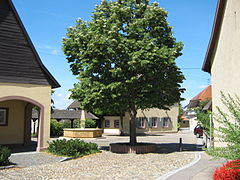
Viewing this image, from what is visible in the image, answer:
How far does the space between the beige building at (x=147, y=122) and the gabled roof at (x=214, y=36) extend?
78.2 feet

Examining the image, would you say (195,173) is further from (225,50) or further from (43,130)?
(43,130)

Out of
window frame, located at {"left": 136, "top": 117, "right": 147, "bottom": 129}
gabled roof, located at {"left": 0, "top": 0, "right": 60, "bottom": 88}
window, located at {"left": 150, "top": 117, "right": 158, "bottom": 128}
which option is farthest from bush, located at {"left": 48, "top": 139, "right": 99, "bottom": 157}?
window, located at {"left": 150, "top": 117, "right": 158, "bottom": 128}

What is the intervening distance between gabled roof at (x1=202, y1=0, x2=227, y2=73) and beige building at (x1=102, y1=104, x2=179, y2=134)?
23.8 metres

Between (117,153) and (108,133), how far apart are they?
24033mm

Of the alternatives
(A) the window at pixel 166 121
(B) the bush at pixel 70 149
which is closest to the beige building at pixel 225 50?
(B) the bush at pixel 70 149

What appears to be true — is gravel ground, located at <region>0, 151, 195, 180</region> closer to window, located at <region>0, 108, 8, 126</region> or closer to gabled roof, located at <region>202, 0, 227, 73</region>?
gabled roof, located at <region>202, 0, 227, 73</region>

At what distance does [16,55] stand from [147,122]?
2911cm

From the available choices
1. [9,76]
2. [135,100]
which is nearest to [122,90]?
[135,100]

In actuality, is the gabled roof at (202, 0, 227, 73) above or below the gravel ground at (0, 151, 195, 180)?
above

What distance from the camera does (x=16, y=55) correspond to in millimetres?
15695

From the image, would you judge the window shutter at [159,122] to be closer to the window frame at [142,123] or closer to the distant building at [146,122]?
the distant building at [146,122]

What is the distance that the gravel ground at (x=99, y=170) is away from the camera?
10.1 m

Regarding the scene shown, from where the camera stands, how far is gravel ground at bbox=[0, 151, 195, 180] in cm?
1009

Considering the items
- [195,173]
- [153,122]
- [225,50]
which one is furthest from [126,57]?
[153,122]
